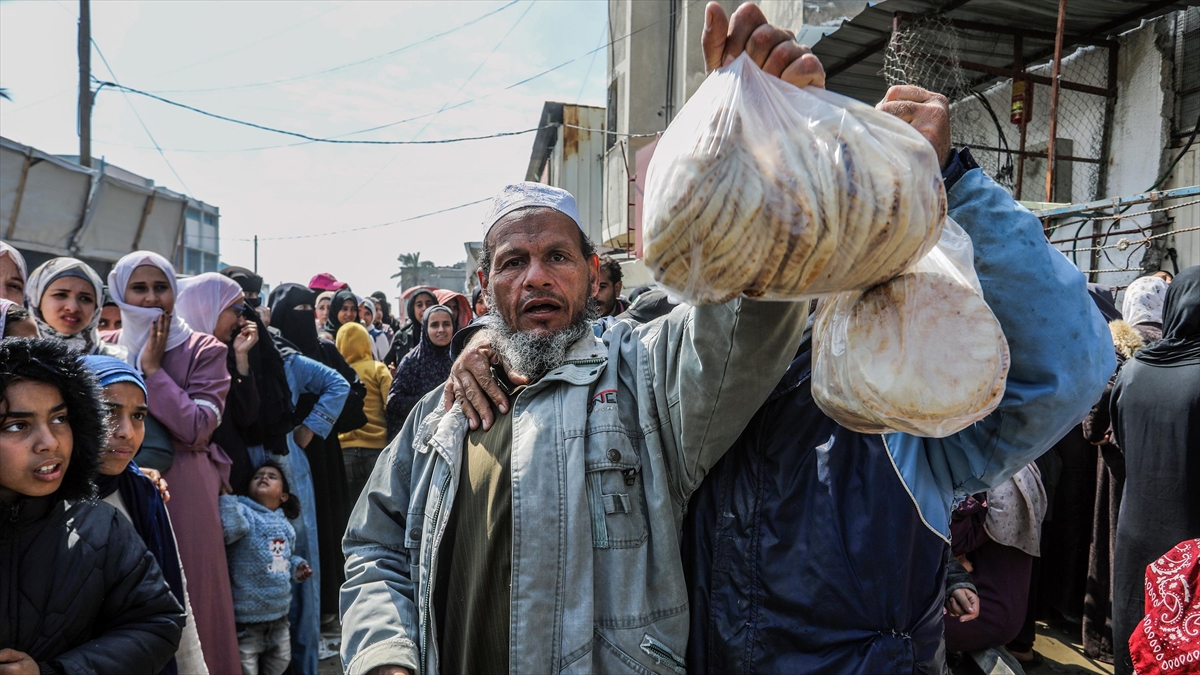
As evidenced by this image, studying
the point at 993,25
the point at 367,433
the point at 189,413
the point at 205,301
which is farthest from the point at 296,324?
the point at 993,25

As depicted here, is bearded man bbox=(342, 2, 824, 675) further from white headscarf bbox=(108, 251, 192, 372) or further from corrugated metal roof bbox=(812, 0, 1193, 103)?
corrugated metal roof bbox=(812, 0, 1193, 103)

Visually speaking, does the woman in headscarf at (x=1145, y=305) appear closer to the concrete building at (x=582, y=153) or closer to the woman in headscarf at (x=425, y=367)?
the woman in headscarf at (x=425, y=367)

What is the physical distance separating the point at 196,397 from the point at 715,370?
9.66 feet

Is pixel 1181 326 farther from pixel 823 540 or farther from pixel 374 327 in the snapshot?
pixel 374 327

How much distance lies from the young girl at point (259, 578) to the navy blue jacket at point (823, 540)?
9.06 feet

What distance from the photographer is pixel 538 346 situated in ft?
5.86

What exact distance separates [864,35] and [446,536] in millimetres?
6582

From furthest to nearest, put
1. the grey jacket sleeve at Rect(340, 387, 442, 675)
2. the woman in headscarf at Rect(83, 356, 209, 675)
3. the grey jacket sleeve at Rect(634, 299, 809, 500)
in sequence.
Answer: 1. the woman in headscarf at Rect(83, 356, 209, 675)
2. the grey jacket sleeve at Rect(340, 387, 442, 675)
3. the grey jacket sleeve at Rect(634, 299, 809, 500)

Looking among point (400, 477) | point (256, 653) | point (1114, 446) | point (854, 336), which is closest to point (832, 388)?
point (854, 336)

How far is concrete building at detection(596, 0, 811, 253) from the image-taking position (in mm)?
13891

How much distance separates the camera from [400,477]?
188 centimetres

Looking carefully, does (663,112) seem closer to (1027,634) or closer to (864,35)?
(864,35)

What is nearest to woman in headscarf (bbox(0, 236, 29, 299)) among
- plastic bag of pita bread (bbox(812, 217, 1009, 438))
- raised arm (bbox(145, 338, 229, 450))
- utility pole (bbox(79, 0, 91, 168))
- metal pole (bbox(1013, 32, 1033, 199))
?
raised arm (bbox(145, 338, 229, 450))

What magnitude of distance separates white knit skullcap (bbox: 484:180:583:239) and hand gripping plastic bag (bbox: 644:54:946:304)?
1012 mm
